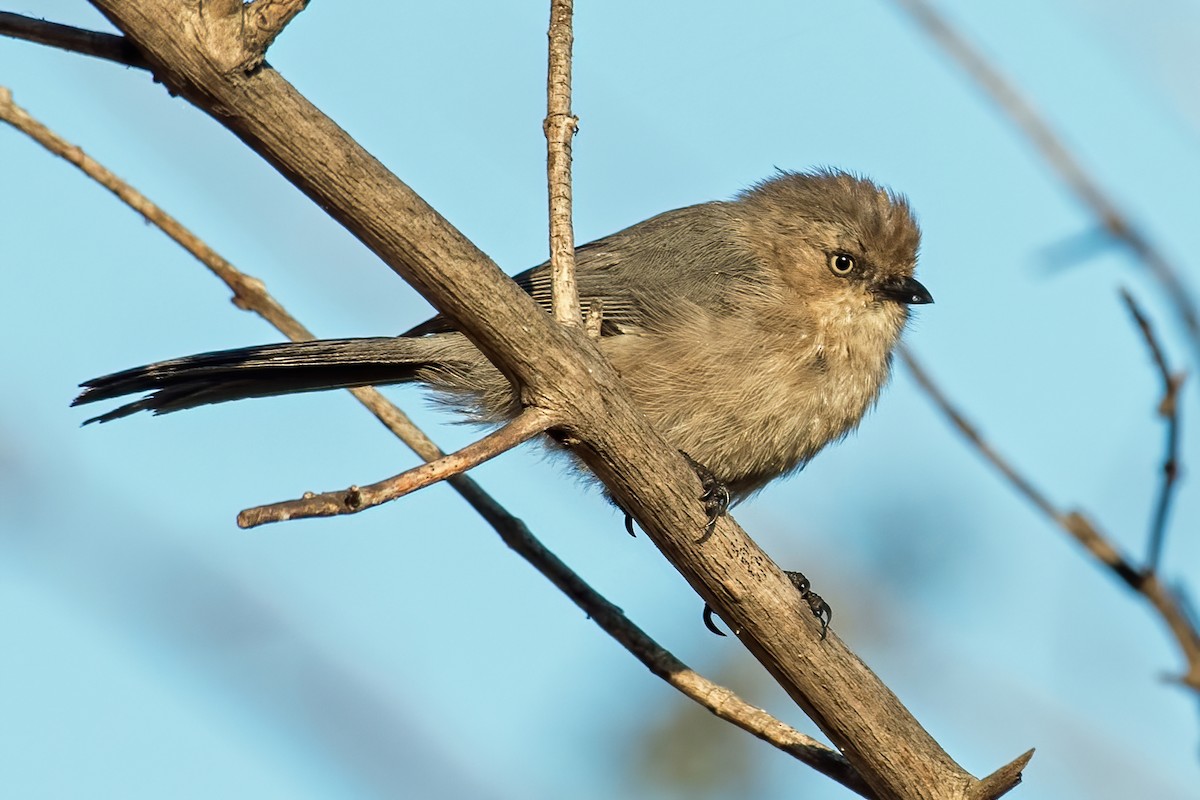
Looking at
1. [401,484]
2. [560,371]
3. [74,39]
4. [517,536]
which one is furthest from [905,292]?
[74,39]

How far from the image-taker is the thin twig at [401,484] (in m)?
2.17

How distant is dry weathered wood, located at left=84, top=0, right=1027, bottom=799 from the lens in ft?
7.54

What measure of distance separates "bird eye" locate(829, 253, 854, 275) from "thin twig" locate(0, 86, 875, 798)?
1826 mm

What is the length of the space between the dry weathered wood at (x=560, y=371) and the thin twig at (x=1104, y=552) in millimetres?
554

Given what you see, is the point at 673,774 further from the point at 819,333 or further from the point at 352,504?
the point at 352,504

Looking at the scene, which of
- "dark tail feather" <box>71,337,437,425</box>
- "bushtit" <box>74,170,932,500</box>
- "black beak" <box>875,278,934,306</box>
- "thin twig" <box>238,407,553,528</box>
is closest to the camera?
"thin twig" <box>238,407,553,528</box>

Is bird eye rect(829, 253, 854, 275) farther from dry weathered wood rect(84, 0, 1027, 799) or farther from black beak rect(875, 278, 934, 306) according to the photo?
dry weathered wood rect(84, 0, 1027, 799)

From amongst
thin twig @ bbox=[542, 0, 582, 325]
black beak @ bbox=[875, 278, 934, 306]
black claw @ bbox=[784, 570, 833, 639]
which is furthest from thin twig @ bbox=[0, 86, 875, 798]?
black beak @ bbox=[875, 278, 934, 306]

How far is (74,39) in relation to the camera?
231 centimetres

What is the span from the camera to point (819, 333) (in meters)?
4.72

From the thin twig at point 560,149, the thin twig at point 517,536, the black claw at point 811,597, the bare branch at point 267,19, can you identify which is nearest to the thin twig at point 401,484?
the thin twig at point 560,149

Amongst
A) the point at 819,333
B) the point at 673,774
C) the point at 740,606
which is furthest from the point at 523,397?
the point at 673,774

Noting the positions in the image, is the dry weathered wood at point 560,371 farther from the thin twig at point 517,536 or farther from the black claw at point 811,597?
the black claw at point 811,597

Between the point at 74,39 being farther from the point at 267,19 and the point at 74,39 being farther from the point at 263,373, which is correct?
the point at 263,373
